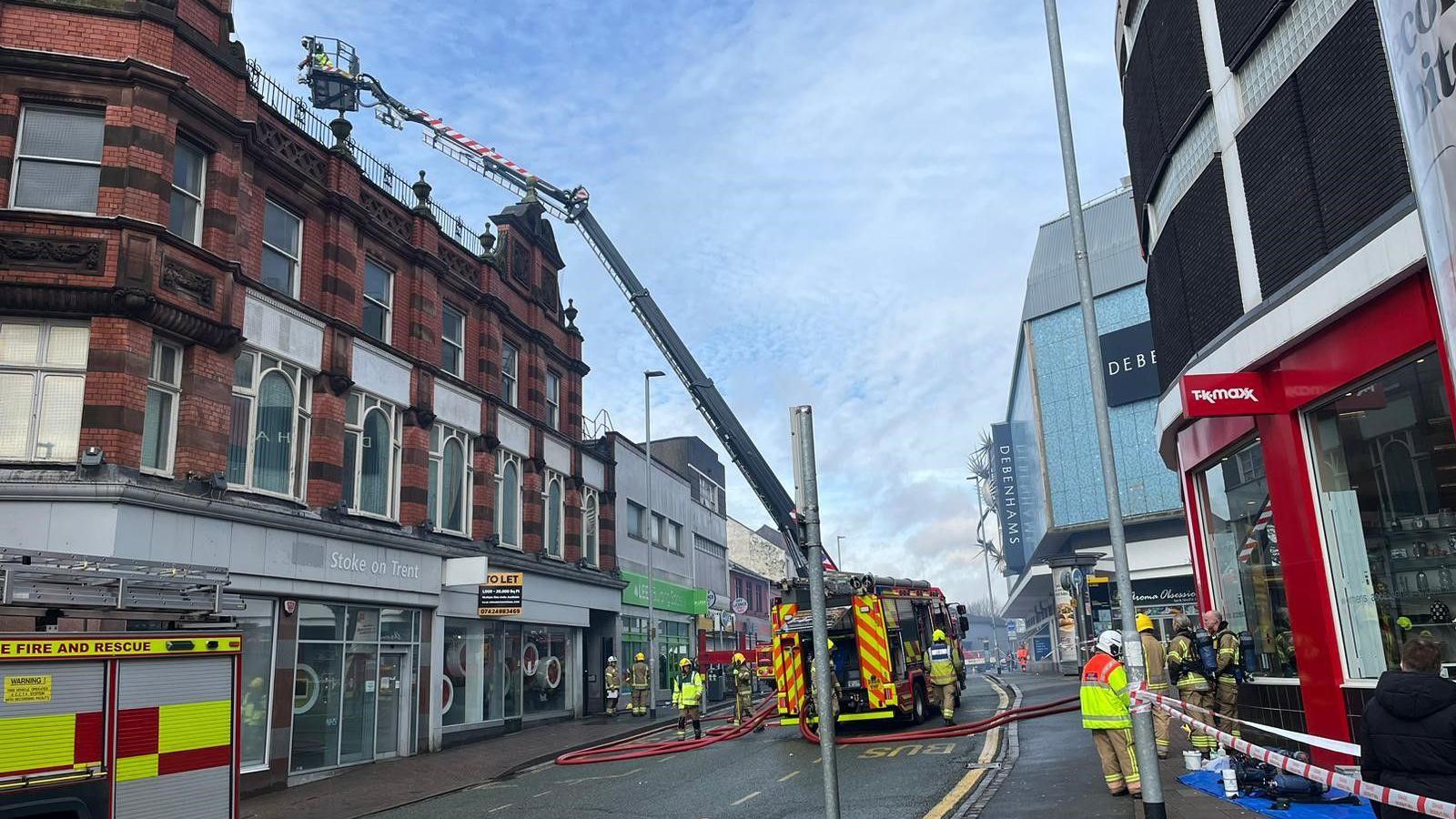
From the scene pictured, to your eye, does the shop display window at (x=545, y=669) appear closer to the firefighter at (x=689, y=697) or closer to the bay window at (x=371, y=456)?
the firefighter at (x=689, y=697)

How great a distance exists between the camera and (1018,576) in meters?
80.7

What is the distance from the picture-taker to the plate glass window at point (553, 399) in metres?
29.3

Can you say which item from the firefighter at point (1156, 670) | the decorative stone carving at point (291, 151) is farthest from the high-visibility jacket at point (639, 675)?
the firefighter at point (1156, 670)

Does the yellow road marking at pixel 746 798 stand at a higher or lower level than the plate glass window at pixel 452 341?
lower

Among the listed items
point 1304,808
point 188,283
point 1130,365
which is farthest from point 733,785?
point 1130,365

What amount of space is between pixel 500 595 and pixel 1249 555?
14615mm

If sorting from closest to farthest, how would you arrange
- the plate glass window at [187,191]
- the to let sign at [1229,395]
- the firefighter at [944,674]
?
the to let sign at [1229,395]
the plate glass window at [187,191]
the firefighter at [944,674]

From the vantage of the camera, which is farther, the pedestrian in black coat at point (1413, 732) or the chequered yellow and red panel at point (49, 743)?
the chequered yellow and red panel at point (49, 743)

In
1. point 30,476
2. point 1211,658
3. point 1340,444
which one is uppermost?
point 30,476

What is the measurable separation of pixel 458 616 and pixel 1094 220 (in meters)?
49.6

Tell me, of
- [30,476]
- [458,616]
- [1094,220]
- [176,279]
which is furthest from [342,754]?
[1094,220]

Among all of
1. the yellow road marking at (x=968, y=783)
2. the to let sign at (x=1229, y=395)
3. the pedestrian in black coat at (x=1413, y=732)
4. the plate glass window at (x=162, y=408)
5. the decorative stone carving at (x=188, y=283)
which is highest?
the decorative stone carving at (x=188, y=283)

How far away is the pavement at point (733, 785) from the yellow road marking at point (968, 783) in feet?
0.26

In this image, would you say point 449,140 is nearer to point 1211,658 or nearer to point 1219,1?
point 1219,1
